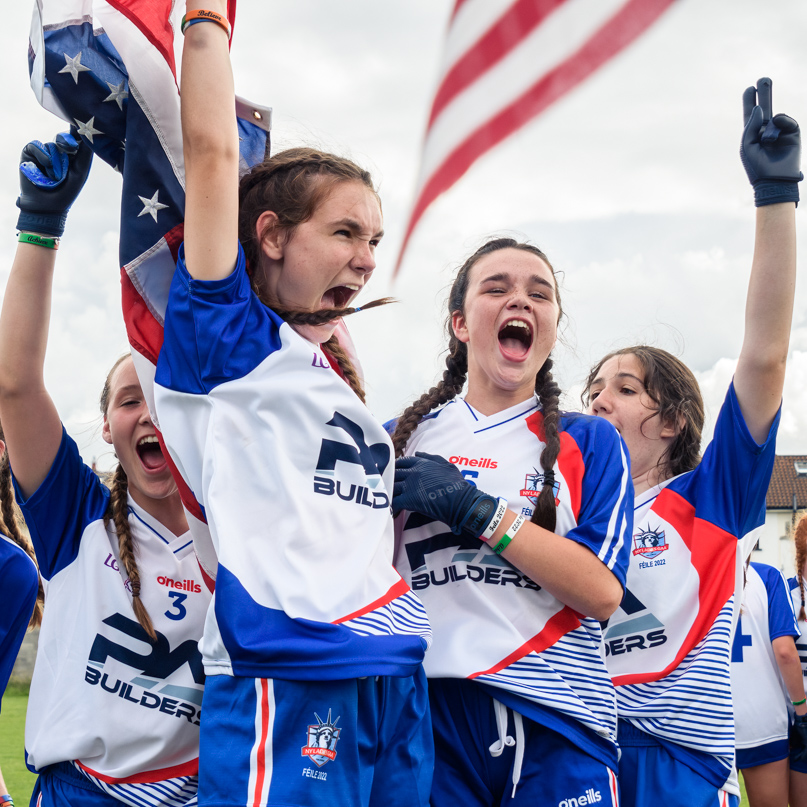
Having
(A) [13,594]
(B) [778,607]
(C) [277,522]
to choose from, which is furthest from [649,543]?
(B) [778,607]

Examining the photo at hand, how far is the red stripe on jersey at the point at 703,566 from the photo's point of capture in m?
2.67

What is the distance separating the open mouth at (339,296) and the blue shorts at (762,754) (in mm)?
3885

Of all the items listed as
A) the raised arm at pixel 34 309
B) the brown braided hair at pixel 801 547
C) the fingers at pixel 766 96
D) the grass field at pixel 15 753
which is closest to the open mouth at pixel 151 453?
the raised arm at pixel 34 309

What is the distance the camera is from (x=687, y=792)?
2512mm

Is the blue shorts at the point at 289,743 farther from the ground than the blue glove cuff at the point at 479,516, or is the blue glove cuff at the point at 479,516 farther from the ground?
the blue glove cuff at the point at 479,516

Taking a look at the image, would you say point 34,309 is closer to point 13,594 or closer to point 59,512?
point 59,512

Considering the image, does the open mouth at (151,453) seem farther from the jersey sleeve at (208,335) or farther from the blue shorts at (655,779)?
the blue shorts at (655,779)

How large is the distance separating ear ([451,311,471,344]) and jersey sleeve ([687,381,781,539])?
875 millimetres

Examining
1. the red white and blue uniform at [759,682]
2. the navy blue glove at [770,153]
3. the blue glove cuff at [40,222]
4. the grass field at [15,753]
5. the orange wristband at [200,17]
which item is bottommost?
the grass field at [15,753]

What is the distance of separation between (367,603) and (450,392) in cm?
116

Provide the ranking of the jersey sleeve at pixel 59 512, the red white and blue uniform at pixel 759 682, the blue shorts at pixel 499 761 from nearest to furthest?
the blue shorts at pixel 499 761
the jersey sleeve at pixel 59 512
the red white and blue uniform at pixel 759 682

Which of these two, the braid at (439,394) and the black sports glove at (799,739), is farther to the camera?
the black sports glove at (799,739)

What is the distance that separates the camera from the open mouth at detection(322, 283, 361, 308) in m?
2.15

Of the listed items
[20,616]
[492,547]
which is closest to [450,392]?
[492,547]
